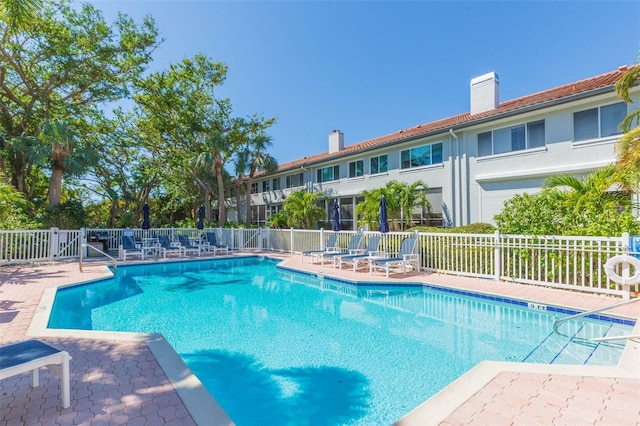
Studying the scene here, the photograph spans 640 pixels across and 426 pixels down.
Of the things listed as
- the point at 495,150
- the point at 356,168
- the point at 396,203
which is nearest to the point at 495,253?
the point at 396,203

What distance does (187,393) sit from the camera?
3197 mm

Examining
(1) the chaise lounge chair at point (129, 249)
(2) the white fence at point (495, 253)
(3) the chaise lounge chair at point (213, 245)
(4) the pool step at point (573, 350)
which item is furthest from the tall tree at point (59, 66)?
(4) the pool step at point (573, 350)

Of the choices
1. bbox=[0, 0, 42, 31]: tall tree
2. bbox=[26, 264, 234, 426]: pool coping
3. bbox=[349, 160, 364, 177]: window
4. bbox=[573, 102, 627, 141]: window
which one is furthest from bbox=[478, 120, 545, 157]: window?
bbox=[0, 0, 42, 31]: tall tree

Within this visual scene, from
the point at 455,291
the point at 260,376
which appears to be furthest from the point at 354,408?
the point at 455,291

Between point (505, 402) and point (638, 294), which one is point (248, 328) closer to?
point (505, 402)

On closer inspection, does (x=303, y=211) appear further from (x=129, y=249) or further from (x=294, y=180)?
(x=129, y=249)

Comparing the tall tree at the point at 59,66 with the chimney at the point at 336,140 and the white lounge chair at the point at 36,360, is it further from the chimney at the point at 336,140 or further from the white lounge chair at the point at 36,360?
the white lounge chair at the point at 36,360

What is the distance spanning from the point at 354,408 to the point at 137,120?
2568 cm

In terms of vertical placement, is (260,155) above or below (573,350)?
above

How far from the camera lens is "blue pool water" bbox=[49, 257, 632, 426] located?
3840 mm

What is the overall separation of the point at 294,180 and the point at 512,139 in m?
16.2

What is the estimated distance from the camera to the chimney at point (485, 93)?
1575 centimetres

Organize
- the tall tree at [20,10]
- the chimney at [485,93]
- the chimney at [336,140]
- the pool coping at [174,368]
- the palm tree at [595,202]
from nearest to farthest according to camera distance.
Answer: the pool coping at [174,368] < the palm tree at [595,202] < the tall tree at [20,10] < the chimney at [485,93] < the chimney at [336,140]

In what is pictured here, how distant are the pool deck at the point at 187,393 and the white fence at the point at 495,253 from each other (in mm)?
3599
